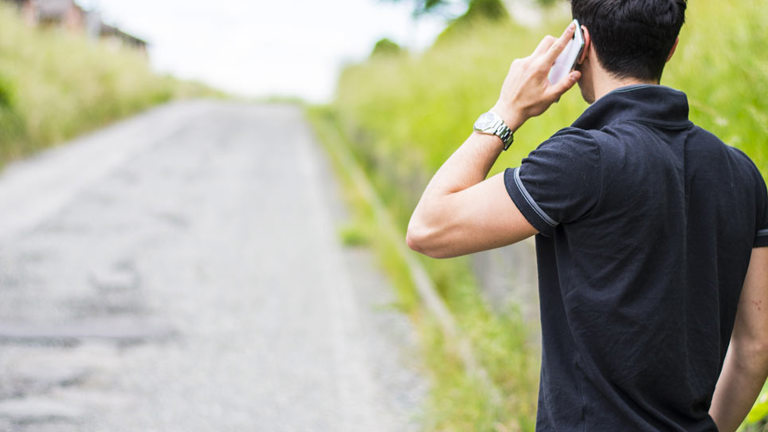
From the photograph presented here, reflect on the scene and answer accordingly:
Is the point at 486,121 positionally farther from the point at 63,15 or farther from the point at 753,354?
the point at 63,15

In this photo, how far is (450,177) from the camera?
1.77m

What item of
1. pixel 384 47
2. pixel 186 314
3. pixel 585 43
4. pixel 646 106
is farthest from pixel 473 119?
pixel 384 47

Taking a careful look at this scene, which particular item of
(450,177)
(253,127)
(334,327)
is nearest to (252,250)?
(334,327)

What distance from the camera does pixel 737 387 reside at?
6.41ft

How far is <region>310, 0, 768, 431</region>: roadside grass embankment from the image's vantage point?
3.27 m

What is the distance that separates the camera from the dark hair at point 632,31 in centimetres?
159

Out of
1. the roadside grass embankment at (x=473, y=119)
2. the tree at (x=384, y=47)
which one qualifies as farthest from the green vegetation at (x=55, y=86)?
the tree at (x=384, y=47)

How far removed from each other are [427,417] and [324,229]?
20.4 ft

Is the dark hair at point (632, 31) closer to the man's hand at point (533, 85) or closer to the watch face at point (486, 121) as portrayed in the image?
the man's hand at point (533, 85)

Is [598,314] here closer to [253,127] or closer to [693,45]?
[693,45]

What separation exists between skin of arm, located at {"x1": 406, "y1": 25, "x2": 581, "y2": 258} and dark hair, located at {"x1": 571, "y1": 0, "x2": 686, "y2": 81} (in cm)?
7

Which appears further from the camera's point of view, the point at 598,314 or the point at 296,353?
the point at 296,353

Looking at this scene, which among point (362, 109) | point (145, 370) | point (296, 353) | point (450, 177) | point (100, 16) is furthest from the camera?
point (100, 16)

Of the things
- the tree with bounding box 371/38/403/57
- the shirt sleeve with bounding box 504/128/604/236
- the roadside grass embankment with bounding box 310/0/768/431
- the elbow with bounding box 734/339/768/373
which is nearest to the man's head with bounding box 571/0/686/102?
the shirt sleeve with bounding box 504/128/604/236
